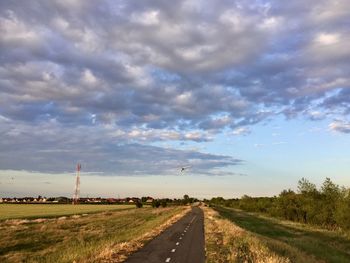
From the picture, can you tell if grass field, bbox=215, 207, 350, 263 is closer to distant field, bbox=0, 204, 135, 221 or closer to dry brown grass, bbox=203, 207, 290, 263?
dry brown grass, bbox=203, 207, 290, 263

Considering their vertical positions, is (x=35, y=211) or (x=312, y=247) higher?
(x=35, y=211)

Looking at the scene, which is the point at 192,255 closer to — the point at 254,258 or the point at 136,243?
the point at 254,258

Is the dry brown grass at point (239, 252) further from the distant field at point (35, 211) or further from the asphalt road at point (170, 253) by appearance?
the distant field at point (35, 211)

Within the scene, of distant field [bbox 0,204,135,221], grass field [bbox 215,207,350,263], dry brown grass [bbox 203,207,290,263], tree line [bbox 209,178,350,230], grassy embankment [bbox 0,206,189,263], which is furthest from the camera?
distant field [bbox 0,204,135,221]

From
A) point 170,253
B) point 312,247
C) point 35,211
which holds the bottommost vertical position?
point 312,247

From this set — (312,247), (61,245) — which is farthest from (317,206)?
(61,245)

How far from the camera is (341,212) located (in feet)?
210

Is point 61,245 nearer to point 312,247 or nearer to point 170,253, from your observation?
point 170,253

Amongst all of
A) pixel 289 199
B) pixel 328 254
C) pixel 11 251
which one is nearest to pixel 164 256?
pixel 11 251

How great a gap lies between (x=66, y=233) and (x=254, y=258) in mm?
33837

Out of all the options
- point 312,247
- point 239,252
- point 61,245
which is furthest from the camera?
point 312,247

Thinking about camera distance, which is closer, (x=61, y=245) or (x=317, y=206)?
(x=61, y=245)

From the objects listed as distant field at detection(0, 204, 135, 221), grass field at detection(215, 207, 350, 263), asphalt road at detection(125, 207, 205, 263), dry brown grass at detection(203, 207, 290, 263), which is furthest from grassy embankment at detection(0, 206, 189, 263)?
distant field at detection(0, 204, 135, 221)

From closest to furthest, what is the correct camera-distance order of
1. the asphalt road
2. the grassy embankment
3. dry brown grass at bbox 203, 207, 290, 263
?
dry brown grass at bbox 203, 207, 290, 263 → the asphalt road → the grassy embankment
